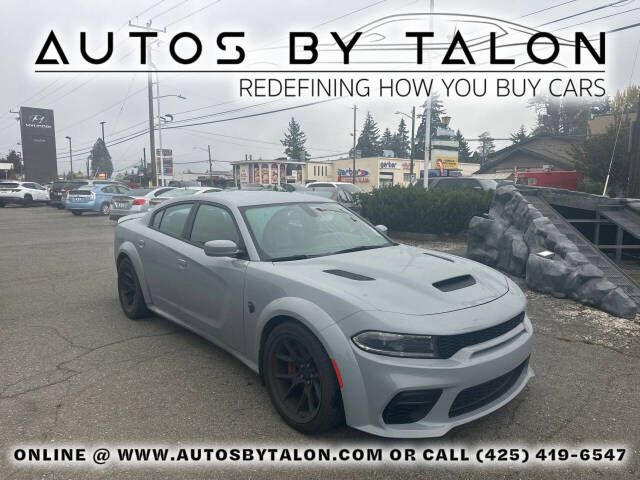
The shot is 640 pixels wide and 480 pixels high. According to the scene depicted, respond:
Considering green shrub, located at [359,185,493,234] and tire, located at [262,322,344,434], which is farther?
green shrub, located at [359,185,493,234]

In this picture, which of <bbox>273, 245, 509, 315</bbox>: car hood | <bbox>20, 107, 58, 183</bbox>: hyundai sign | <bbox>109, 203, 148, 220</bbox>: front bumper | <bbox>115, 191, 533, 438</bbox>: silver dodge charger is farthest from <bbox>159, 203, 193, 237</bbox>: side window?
<bbox>20, 107, 58, 183</bbox>: hyundai sign

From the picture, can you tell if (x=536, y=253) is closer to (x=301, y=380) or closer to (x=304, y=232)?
(x=304, y=232)

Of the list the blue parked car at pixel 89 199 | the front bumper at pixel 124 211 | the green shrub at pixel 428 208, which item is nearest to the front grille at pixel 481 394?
the green shrub at pixel 428 208

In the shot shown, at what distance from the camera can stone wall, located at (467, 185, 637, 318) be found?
19.4 ft

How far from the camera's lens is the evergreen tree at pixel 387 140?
10838 centimetres

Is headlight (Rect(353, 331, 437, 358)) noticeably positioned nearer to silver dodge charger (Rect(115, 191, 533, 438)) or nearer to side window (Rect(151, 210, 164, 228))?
silver dodge charger (Rect(115, 191, 533, 438))

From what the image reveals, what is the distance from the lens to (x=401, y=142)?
109m

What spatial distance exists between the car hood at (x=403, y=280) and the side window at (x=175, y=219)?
1555 mm

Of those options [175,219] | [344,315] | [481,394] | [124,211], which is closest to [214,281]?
[175,219]

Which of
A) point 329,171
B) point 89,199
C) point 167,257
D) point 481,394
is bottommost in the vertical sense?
point 481,394

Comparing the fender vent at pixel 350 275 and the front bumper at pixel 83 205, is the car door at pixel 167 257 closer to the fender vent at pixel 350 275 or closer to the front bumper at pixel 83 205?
the fender vent at pixel 350 275

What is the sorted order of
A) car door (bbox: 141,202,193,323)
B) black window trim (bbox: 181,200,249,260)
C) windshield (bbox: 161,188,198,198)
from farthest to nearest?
windshield (bbox: 161,188,198,198), car door (bbox: 141,202,193,323), black window trim (bbox: 181,200,249,260)

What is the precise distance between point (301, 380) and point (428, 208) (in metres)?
9.65

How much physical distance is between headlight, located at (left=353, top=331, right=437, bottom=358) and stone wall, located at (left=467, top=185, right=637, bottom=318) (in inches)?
167
